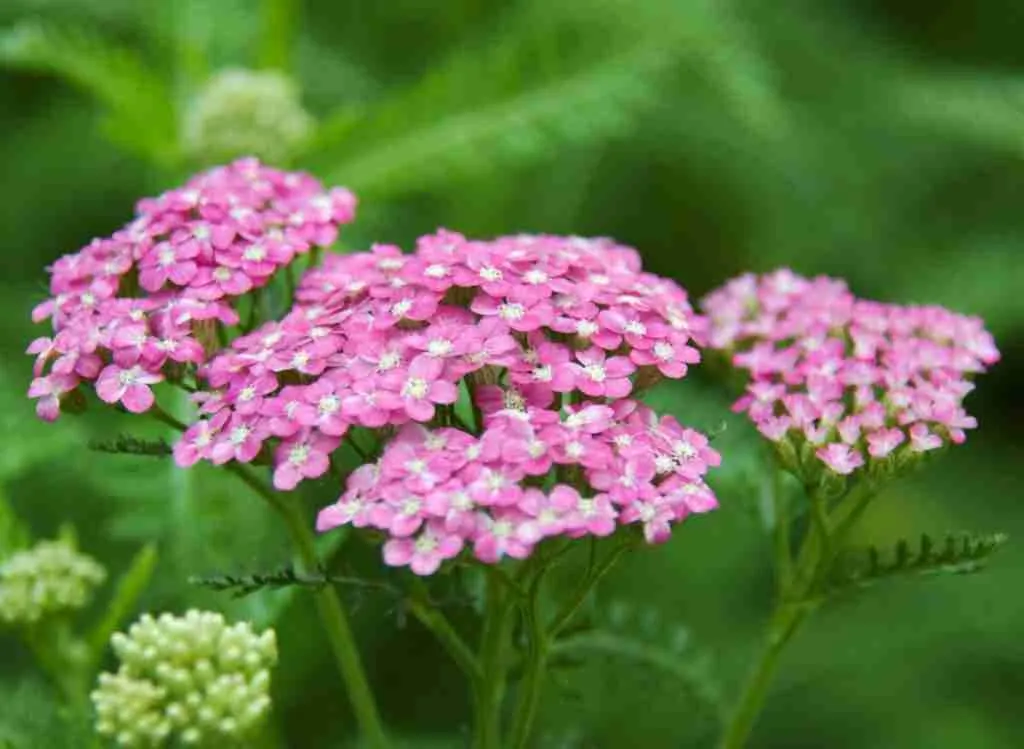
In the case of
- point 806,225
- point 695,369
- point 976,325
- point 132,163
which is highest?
point 132,163

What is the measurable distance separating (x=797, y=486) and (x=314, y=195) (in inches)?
36.8

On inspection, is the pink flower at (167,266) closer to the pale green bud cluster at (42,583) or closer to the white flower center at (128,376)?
the white flower center at (128,376)

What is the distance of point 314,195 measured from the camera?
224 centimetres

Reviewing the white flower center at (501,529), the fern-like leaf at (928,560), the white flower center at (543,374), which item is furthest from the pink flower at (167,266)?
the fern-like leaf at (928,560)

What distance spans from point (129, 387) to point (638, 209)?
8.60 feet

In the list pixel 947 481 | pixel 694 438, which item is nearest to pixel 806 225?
pixel 947 481

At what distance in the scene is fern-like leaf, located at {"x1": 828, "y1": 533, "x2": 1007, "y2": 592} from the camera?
1.89 m

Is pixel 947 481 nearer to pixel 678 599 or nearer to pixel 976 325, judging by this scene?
pixel 678 599

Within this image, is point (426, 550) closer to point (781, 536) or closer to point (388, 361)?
point (388, 361)

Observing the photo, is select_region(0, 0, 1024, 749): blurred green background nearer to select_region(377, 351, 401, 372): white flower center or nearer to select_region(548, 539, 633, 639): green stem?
select_region(548, 539, 633, 639): green stem

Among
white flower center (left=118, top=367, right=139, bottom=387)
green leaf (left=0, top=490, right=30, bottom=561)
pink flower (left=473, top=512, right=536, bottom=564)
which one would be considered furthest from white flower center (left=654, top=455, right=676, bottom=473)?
green leaf (left=0, top=490, right=30, bottom=561)

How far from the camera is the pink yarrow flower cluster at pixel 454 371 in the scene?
164cm

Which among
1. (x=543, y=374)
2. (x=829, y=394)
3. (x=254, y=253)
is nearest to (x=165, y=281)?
(x=254, y=253)

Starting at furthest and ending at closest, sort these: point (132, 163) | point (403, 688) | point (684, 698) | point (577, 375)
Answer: point (132, 163) < point (403, 688) < point (684, 698) < point (577, 375)
